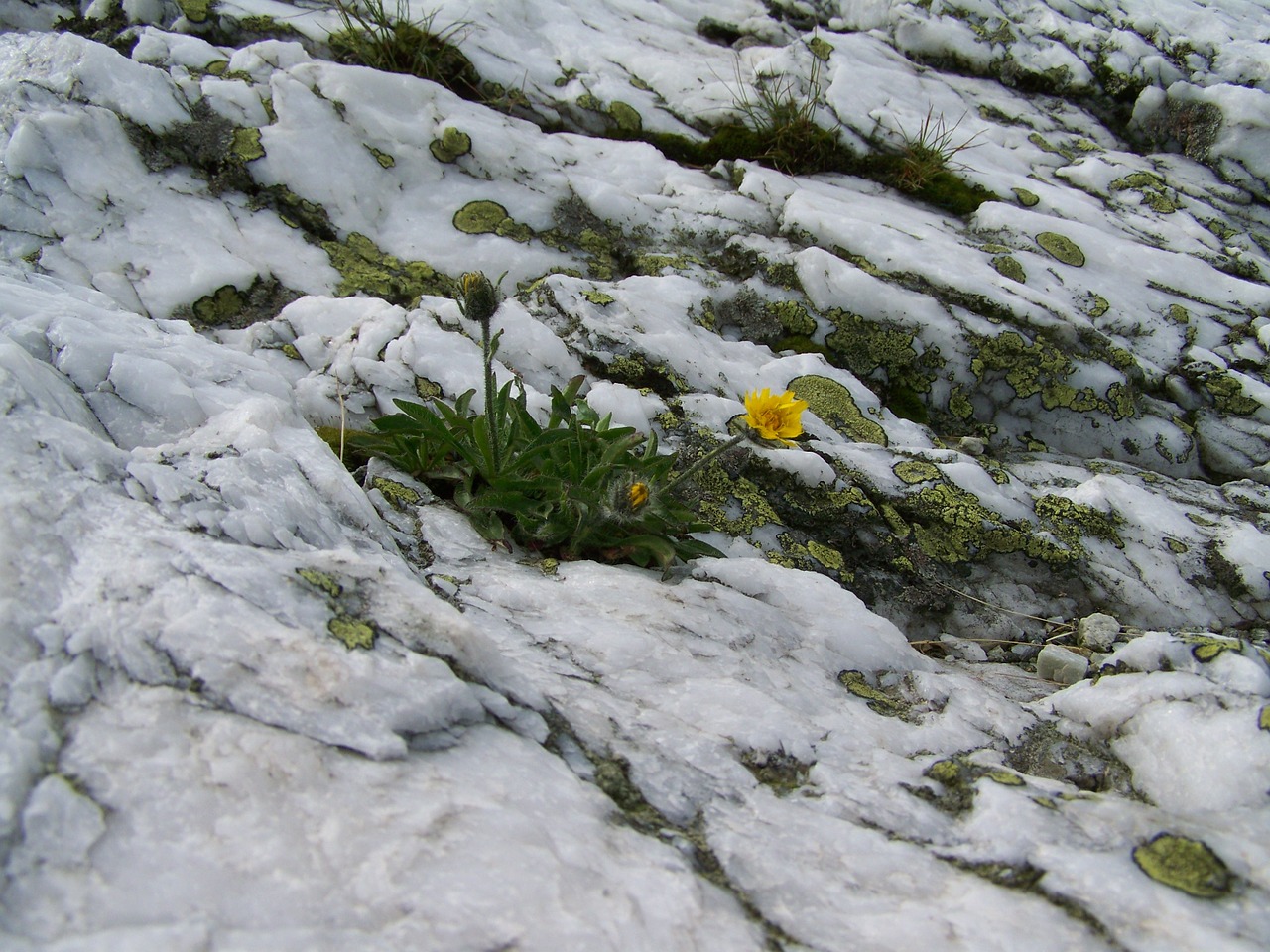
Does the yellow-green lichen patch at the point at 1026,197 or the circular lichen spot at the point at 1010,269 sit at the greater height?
the yellow-green lichen patch at the point at 1026,197

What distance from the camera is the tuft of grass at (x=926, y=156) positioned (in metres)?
5.93

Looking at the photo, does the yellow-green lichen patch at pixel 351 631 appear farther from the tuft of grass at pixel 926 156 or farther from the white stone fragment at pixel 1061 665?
the tuft of grass at pixel 926 156

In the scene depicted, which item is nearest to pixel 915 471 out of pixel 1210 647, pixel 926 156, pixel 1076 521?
pixel 1076 521

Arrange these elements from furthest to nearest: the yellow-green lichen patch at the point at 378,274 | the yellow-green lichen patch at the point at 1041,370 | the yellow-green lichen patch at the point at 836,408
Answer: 1. the yellow-green lichen patch at the point at 1041,370
2. the yellow-green lichen patch at the point at 378,274
3. the yellow-green lichen patch at the point at 836,408

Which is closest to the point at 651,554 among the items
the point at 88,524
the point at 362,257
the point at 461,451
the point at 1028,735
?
the point at 461,451

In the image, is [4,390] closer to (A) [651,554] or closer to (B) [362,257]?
(A) [651,554]

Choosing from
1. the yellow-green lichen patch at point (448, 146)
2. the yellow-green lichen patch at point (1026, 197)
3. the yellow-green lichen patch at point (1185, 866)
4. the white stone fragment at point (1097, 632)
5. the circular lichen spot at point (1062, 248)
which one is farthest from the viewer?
the yellow-green lichen patch at point (1026, 197)

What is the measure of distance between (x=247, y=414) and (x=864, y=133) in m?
5.25

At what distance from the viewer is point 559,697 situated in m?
2.14

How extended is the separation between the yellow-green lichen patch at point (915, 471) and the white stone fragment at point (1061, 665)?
3.31ft

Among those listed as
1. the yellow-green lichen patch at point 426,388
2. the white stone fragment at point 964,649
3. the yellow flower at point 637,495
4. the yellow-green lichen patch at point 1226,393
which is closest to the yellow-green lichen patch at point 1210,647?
the white stone fragment at point 964,649

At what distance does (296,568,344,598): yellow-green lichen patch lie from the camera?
2059 millimetres

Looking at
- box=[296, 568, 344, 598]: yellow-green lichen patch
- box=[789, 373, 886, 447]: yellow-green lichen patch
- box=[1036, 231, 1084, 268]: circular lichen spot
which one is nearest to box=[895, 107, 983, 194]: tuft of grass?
box=[1036, 231, 1084, 268]: circular lichen spot

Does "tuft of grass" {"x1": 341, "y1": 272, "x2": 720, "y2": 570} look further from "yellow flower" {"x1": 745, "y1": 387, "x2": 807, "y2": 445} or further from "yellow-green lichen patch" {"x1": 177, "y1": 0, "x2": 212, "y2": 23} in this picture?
"yellow-green lichen patch" {"x1": 177, "y1": 0, "x2": 212, "y2": 23}
